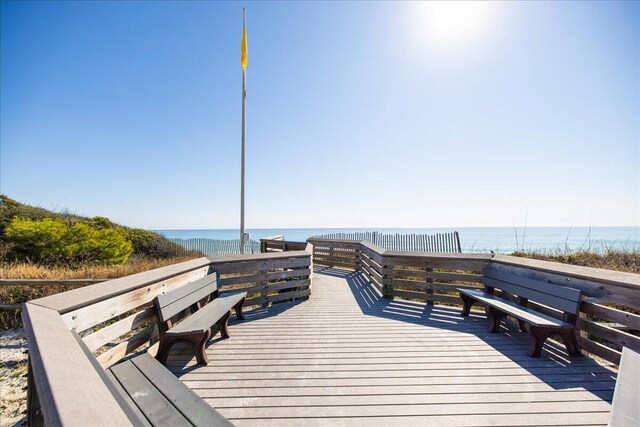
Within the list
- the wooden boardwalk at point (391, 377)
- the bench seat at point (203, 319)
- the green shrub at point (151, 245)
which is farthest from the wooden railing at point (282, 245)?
the green shrub at point (151, 245)

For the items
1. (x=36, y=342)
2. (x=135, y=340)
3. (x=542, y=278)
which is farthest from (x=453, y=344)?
(x=36, y=342)

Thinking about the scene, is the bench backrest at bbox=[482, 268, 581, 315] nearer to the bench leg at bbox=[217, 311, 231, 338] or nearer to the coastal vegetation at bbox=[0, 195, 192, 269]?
the bench leg at bbox=[217, 311, 231, 338]

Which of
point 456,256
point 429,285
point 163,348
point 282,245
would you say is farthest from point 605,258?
point 163,348

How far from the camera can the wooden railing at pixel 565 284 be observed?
3188mm

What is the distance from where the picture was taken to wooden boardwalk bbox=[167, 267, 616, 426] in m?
2.44

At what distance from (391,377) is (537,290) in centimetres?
250

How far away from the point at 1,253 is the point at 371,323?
14803mm

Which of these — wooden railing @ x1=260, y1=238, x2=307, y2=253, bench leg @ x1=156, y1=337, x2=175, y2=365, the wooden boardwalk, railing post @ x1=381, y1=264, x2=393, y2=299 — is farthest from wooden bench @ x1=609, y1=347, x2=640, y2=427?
wooden railing @ x1=260, y1=238, x2=307, y2=253

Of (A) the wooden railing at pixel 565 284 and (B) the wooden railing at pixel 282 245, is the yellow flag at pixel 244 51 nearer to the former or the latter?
(B) the wooden railing at pixel 282 245

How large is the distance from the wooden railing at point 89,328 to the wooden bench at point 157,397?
0.74 ft

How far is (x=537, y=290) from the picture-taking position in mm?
4027

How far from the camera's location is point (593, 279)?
3416mm

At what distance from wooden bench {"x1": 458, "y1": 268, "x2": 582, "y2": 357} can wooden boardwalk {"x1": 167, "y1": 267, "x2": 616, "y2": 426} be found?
187mm

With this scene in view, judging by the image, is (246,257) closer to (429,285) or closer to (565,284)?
(429,285)
